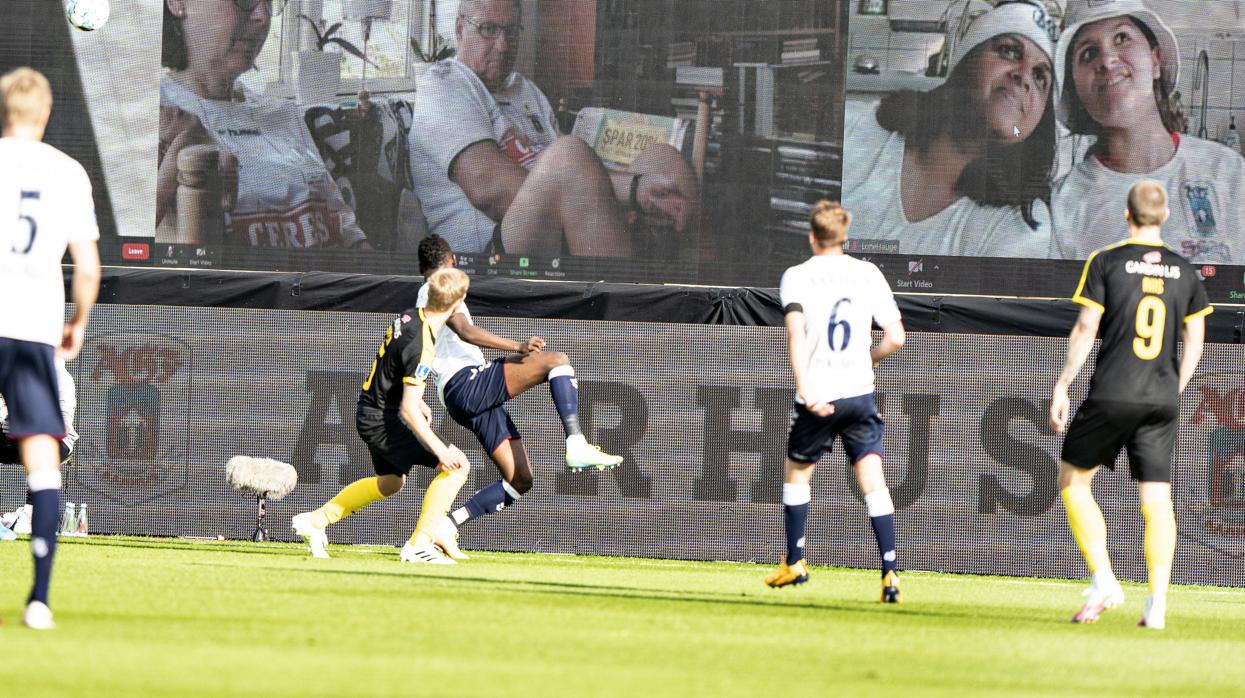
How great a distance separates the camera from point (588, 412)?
14.2m

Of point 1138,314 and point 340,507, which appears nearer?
point 1138,314

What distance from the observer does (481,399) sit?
34.8 feet

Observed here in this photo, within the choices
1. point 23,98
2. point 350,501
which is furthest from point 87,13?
point 23,98

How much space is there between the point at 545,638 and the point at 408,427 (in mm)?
4726

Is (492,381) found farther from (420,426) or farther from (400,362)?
(420,426)

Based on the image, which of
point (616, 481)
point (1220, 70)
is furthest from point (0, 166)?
point (1220, 70)

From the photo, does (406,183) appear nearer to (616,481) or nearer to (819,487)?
(616,481)

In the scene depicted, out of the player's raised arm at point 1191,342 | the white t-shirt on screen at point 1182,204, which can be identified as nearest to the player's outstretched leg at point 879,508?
the player's raised arm at point 1191,342

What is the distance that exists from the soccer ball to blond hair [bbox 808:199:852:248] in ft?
32.1

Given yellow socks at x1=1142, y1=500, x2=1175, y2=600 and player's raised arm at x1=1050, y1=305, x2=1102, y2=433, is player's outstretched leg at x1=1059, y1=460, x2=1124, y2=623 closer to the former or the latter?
yellow socks at x1=1142, y1=500, x2=1175, y2=600

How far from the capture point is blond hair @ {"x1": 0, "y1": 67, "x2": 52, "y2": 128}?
5.88 m

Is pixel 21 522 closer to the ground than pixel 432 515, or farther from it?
closer to the ground

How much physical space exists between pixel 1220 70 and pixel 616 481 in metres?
6.92

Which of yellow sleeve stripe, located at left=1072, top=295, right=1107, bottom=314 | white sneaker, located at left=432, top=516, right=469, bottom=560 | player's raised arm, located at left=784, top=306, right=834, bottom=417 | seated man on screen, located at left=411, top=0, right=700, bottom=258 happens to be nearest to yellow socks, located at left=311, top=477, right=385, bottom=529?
white sneaker, located at left=432, top=516, right=469, bottom=560
